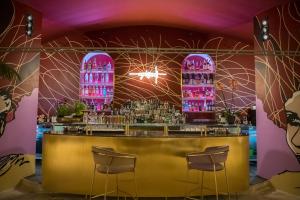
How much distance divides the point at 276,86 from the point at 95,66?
4437 millimetres

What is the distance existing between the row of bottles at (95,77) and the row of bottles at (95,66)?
128 mm

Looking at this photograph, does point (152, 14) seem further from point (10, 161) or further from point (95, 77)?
point (10, 161)

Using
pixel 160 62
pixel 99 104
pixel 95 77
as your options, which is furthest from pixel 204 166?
pixel 95 77

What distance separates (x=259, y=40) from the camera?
5852 millimetres

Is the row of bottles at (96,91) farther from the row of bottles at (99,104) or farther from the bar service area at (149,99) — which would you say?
the row of bottles at (99,104)

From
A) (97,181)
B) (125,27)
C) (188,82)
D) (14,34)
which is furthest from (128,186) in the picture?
(125,27)

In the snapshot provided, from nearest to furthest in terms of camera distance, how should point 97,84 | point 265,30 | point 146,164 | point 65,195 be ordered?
point 146,164, point 65,195, point 265,30, point 97,84

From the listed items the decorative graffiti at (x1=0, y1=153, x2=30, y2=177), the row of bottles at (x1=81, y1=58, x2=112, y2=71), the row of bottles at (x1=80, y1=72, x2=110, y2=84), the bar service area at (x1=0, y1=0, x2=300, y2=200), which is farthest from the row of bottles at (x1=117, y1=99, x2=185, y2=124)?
the decorative graffiti at (x1=0, y1=153, x2=30, y2=177)

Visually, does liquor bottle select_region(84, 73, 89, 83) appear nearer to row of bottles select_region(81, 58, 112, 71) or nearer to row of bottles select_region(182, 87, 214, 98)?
row of bottles select_region(81, 58, 112, 71)

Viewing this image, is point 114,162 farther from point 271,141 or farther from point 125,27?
point 125,27

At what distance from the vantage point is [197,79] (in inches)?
315

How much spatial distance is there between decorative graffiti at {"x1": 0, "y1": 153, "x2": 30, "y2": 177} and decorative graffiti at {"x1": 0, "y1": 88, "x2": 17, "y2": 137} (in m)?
0.43

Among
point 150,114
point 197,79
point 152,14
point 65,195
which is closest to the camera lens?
point 65,195

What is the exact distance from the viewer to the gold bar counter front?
4.42m
